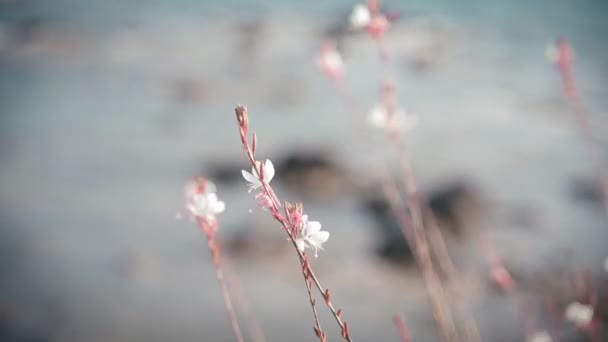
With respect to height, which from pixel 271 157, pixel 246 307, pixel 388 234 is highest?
pixel 271 157

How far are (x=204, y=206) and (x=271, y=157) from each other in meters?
1.91

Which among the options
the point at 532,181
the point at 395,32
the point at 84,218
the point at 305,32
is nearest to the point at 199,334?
the point at 84,218

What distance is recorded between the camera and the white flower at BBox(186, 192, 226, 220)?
78cm

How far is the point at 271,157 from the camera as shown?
269 cm

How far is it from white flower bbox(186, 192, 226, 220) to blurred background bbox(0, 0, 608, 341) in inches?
51.9

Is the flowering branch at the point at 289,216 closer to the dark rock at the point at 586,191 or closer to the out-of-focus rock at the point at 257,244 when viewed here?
the out-of-focus rock at the point at 257,244

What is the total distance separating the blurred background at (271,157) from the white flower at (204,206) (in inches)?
51.9

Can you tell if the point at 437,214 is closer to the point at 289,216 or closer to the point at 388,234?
the point at 388,234

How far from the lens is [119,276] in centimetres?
220

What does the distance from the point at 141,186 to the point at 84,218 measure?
31 cm

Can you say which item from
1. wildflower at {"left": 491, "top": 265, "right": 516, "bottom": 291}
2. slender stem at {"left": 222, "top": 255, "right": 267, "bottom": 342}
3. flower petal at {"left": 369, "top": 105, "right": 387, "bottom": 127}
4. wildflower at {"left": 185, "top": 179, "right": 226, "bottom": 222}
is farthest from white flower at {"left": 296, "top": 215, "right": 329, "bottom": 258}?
slender stem at {"left": 222, "top": 255, "right": 267, "bottom": 342}

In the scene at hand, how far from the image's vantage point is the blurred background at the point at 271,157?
83.8 inches

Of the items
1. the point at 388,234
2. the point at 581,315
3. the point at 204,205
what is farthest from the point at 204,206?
the point at 388,234

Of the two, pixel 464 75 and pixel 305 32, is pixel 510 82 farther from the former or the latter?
pixel 305 32
